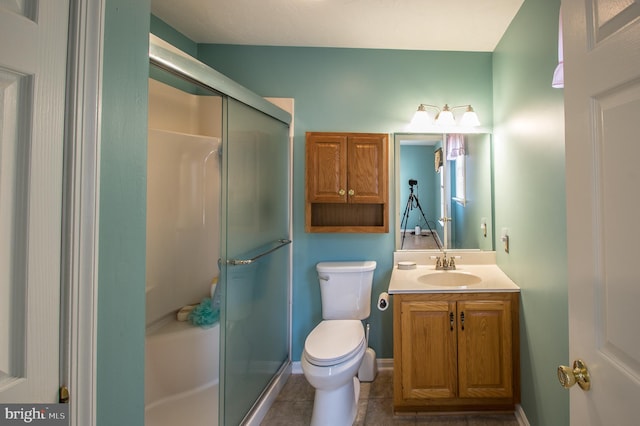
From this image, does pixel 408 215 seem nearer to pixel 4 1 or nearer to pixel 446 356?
pixel 446 356

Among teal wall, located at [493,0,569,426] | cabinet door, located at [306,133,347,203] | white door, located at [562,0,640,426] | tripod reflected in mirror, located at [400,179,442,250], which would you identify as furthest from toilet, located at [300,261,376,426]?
white door, located at [562,0,640,426]

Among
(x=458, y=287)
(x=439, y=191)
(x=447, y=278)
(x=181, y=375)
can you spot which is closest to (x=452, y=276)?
(x=447, y=278)

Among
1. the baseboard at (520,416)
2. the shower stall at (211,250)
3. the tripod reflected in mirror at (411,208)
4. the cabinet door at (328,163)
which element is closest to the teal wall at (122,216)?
the shower stall at (211,250)

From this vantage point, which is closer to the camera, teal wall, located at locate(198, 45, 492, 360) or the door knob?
the door knob

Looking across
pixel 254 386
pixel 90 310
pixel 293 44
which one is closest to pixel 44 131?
pixel 90 310

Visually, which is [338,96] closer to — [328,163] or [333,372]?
[328,163]

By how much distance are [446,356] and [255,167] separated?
64.3 inches

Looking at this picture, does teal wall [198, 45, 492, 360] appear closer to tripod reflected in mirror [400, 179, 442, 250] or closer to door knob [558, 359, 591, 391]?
tripod reflected in mirror [400, 179, 442, 250]

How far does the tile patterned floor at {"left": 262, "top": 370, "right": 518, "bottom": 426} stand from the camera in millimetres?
1705

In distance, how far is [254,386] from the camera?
173cm

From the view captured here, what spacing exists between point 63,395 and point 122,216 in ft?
1.35

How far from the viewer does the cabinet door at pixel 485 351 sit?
1684 millimetres

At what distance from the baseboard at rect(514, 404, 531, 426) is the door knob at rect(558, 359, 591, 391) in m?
1.38

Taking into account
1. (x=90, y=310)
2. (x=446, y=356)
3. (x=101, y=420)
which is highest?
(x=90, y=310)
